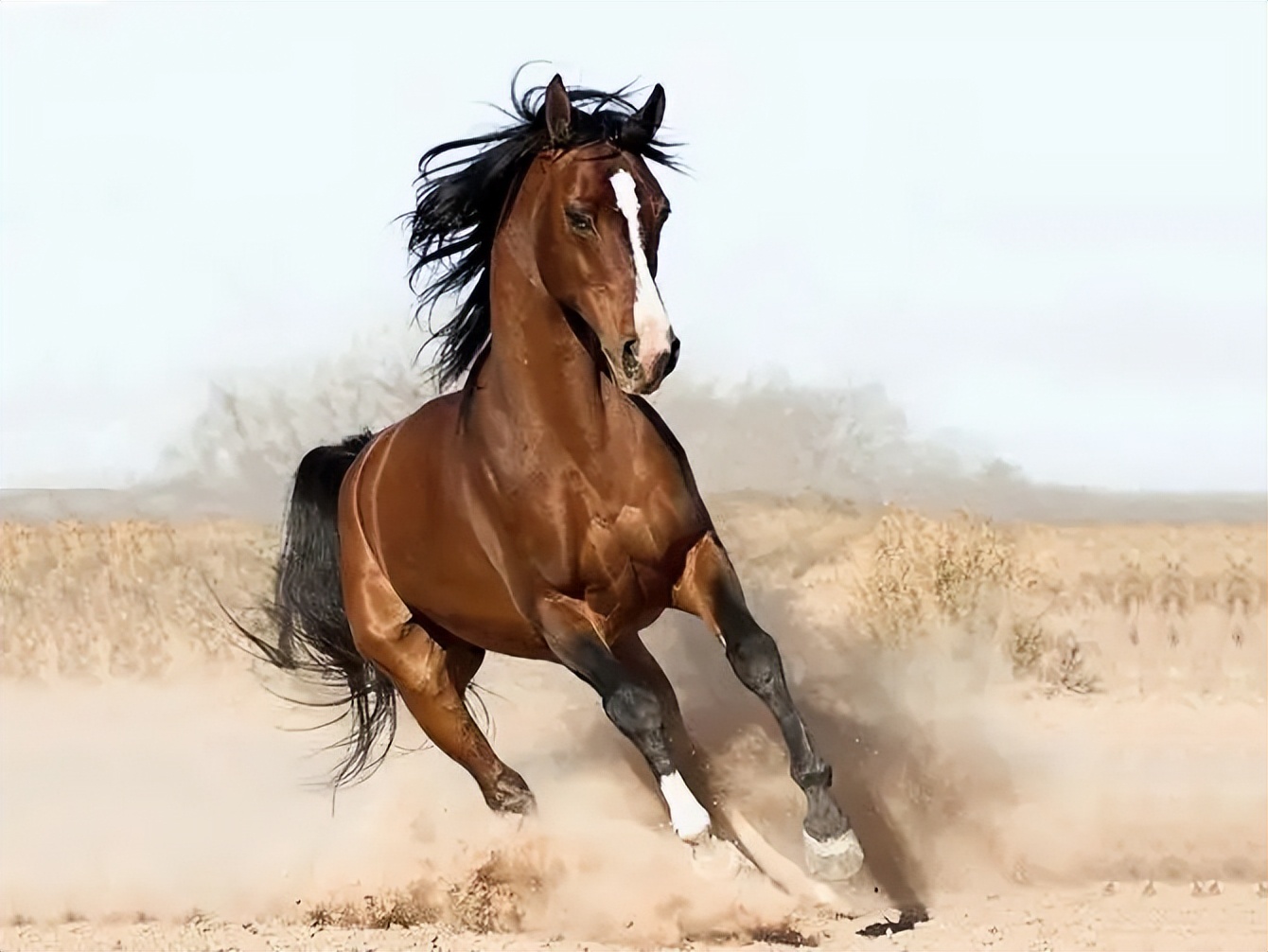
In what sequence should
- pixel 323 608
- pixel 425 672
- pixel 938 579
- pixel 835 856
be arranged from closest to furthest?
pixel 835 856 → pixel 425 672 → pixel 323 608 → pixel 938 579

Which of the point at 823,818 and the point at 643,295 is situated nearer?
the point at 643,295

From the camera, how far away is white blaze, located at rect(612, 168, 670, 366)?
373 centimetres

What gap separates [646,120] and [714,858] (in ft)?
7.04

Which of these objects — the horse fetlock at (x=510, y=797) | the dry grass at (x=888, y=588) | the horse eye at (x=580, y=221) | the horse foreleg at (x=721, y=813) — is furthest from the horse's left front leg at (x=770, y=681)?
the dry grass at (x=888, y=588)

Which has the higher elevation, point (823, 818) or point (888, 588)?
point (823, 818)

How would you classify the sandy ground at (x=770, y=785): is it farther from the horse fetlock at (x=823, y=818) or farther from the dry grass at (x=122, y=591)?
the horse fetlock at (x=823, y=818)

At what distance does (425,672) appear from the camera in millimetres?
5594

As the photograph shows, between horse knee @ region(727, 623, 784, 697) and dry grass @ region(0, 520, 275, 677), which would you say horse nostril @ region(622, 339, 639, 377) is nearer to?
horse knee @ region(727, 623, 784, 697)

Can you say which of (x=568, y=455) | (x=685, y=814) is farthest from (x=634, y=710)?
(x=568, y=455)

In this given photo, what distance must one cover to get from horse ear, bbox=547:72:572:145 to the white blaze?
1.12 ft

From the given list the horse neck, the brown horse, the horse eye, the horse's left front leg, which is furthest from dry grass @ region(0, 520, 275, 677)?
the horse eye

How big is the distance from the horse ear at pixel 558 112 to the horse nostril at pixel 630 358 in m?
0.83

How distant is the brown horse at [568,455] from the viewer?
160 inches

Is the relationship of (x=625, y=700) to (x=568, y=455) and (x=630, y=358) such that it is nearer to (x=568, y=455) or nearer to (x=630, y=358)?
(x=568, y=455)
